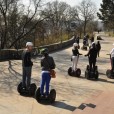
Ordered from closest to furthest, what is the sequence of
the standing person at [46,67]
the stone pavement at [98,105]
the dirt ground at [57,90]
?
1. the stone pavement at [98,105]
2. the dirt ground at [57,90]
3. the standing person at [46,67]

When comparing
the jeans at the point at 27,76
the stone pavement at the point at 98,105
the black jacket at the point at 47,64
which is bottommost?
the stone pavement at the point at 98,105

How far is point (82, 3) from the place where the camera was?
82.0 metres

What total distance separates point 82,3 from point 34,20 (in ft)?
164

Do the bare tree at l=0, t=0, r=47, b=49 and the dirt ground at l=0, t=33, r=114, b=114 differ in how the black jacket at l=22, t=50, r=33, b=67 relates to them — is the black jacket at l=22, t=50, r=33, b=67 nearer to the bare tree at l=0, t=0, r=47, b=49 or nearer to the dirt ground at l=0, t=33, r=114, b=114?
the dirt ground at l=0, t=33, r=114, b=114

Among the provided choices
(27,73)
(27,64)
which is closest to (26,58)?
(27,64)

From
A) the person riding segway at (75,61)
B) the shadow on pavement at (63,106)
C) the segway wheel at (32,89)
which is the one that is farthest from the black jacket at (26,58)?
the person riding segway at (75,61)

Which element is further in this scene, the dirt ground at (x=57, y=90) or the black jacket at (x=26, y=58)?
the black jacket at (x=26, y=58)

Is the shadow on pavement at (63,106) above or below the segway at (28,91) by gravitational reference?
below

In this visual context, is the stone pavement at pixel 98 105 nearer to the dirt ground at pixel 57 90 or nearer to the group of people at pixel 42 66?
the dirt ground at pixel 57 90

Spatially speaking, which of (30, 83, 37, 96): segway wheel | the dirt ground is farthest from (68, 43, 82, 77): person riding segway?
(30, 83, 37, 96): segway wheel

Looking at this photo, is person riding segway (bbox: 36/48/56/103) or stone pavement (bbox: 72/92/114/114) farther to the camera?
person riding segway (bbox: 36/48/56/103)

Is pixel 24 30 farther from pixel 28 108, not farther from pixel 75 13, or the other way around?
pixel 75 13

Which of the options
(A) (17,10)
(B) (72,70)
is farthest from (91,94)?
(A) (17,10)

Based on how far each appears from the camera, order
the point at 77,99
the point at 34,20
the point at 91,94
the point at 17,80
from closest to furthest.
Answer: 1. the point at 77,99
2. the point at 91,94
3. the point at 17,80
4. the point at 34,20
